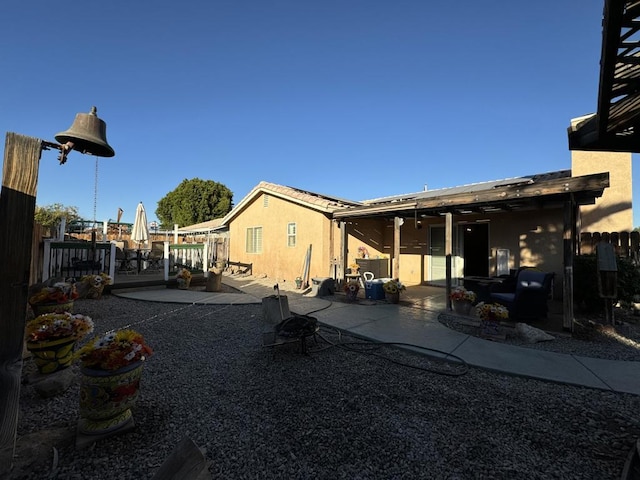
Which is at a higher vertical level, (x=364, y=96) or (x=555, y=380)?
(x=364, y=96)

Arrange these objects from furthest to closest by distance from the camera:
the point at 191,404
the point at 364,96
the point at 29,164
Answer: the point at 364,96
the point at 191,404
the point at 29,164

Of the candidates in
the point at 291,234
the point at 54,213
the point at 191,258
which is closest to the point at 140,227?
the point at 191,258

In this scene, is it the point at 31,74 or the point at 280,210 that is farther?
the point at 280,210

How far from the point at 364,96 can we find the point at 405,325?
377 inches

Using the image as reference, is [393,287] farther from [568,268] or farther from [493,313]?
[568,268]

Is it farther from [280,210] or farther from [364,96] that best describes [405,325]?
[364,96]

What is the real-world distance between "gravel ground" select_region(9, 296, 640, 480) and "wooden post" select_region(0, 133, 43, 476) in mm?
609

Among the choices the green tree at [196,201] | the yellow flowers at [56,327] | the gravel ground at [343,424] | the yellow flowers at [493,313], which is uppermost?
the green tree at [196,201]

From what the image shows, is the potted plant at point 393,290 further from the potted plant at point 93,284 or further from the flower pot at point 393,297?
the potted plant at point 93,284

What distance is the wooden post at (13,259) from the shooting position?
1.54 meters

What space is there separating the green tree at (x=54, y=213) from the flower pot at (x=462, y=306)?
2927 centimetres

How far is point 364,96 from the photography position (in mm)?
11398

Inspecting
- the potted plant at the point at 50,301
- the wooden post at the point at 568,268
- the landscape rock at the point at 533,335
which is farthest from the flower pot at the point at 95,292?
the wooden post at the point at 568,268

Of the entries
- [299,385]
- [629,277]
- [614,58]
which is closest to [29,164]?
[299,385]
